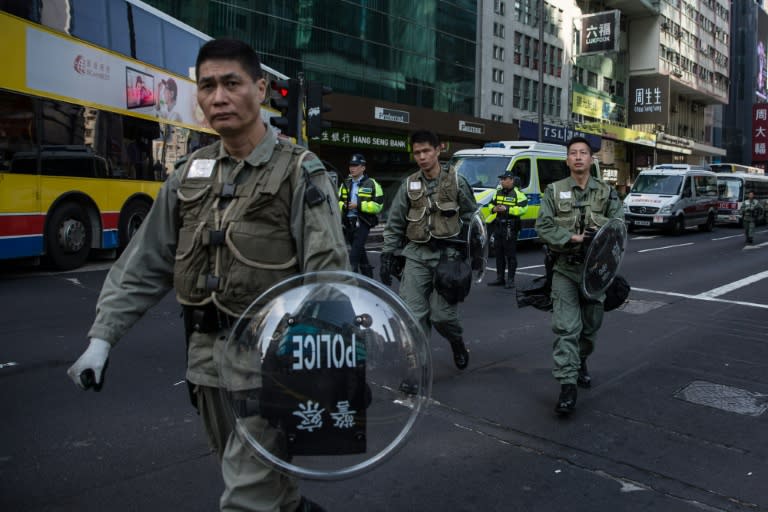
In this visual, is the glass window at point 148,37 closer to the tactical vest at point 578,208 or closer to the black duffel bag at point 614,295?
the tactical vest at point 578,208

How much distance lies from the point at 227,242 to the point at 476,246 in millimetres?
3823

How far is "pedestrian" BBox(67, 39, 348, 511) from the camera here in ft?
7.22

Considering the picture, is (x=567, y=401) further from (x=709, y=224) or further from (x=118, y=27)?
(x=709, y=224)

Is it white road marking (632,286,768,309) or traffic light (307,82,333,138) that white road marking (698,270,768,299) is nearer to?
white road marking (632,286,768,309)

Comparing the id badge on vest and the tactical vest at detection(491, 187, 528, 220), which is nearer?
the id badge on vest

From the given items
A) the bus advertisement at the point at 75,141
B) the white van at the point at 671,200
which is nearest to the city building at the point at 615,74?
the white van at the point at 671,200

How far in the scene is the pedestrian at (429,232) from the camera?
5438mm

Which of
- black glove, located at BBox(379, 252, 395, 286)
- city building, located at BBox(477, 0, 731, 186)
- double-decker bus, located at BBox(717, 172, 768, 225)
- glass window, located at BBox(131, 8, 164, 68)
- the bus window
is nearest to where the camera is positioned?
black glove, located at BBox(379, 252, 395, 286)

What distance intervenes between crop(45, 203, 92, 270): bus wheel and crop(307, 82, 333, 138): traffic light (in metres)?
4.04

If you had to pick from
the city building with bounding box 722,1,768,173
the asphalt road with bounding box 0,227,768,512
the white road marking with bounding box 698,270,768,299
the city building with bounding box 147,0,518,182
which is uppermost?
the city building with bounding box 722,1,768,173

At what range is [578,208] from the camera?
499cm

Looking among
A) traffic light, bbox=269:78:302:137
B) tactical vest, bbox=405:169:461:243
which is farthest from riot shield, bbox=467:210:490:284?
traffic light, bbox=269:78:302:137

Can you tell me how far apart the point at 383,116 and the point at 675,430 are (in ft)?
90.9

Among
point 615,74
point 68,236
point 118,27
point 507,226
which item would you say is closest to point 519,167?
point 507,226
